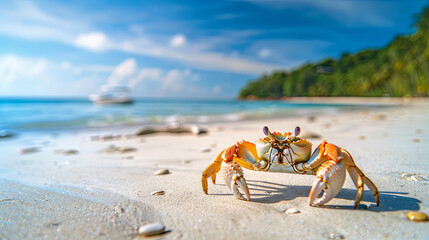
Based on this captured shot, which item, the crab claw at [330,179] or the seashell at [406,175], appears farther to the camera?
the seashell at [406,175]

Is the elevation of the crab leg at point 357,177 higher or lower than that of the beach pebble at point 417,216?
higher

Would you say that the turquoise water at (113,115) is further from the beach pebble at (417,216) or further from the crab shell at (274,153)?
the beach pebble at (417,216)

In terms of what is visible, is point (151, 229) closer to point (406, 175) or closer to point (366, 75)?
point (406, 175)

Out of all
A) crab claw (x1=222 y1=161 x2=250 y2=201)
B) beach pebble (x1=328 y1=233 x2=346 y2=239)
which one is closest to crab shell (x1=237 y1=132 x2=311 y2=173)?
crab claw (x1=222 y1=161 x2=250 y2=201)

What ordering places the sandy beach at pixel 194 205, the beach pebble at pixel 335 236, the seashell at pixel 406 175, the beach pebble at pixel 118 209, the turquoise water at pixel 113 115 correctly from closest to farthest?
1. the beach pebble at pixel 335 236
2. the sandy beach at pixel 194 205
3. the beach pebble at pixel 118 209
4. the seashell at pixel 406 175
5. the turquoise water at pixel 113 115

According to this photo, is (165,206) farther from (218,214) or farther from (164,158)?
(164,158)

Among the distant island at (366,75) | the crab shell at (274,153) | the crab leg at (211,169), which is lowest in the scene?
the crab leg at (211,169)

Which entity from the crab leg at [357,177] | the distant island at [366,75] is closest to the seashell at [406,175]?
the crab leg at [357,177]

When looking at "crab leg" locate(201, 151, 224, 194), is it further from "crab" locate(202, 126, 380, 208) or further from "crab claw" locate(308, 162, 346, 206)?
"crab claw" locate(308, 162, 346, 206)
